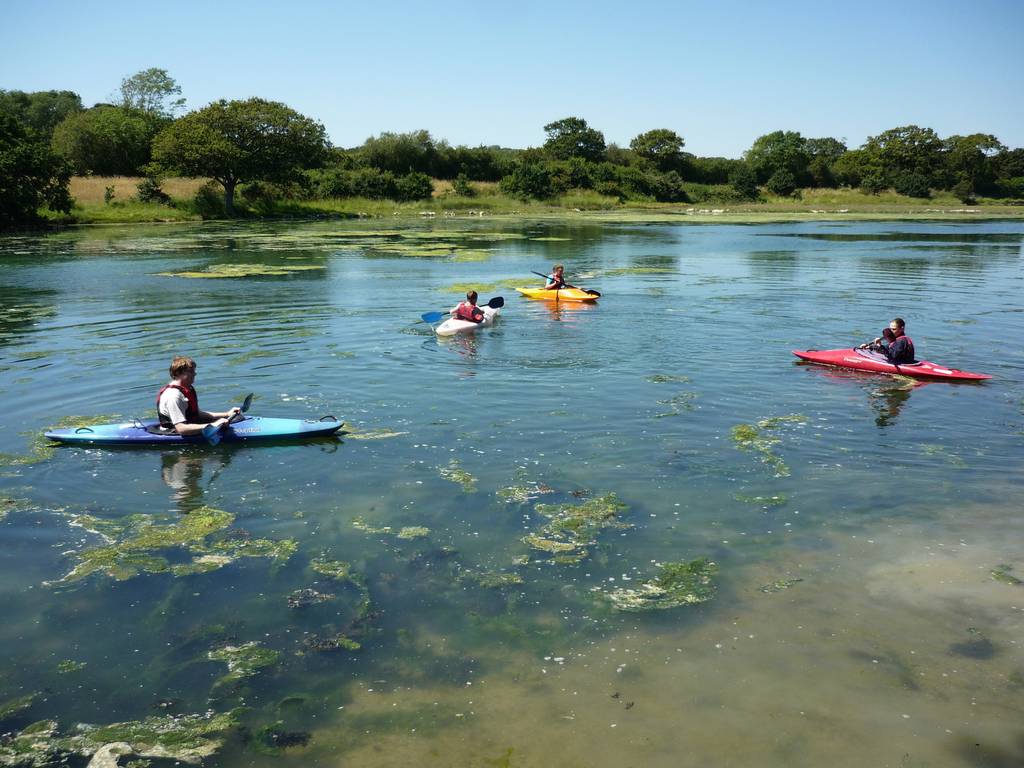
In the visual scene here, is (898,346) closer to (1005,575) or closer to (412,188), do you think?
(1005,575)

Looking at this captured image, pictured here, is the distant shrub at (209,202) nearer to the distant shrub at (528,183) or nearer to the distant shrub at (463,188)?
the distant shrub at (463,188)

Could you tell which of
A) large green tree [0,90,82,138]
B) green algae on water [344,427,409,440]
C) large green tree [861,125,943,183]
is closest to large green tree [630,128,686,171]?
large green tree [861,125,943,183]

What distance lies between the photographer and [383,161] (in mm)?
81250

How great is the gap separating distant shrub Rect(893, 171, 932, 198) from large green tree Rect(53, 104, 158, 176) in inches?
2971

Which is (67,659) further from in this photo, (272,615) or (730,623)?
(730,623)

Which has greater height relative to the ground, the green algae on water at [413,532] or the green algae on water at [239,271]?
the green algae on water at [239,271]

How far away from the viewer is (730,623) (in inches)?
261

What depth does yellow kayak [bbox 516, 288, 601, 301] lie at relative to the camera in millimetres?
22438

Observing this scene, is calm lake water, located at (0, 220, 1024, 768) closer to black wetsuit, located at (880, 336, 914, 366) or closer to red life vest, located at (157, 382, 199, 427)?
red life vest, located at (157, 382, 199, 427)

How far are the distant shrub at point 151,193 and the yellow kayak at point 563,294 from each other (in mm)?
44752

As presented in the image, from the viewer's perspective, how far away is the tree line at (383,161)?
184ft

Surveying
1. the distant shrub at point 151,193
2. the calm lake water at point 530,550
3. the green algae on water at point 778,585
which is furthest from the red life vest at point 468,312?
the distant shrub at point 151,193

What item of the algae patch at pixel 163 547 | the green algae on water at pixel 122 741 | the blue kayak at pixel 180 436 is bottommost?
the green algae on water at pixel 122 741

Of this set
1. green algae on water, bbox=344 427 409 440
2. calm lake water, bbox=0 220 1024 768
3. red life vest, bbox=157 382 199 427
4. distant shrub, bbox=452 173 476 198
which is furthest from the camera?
distant shrub, bbox=452 173 476 198
